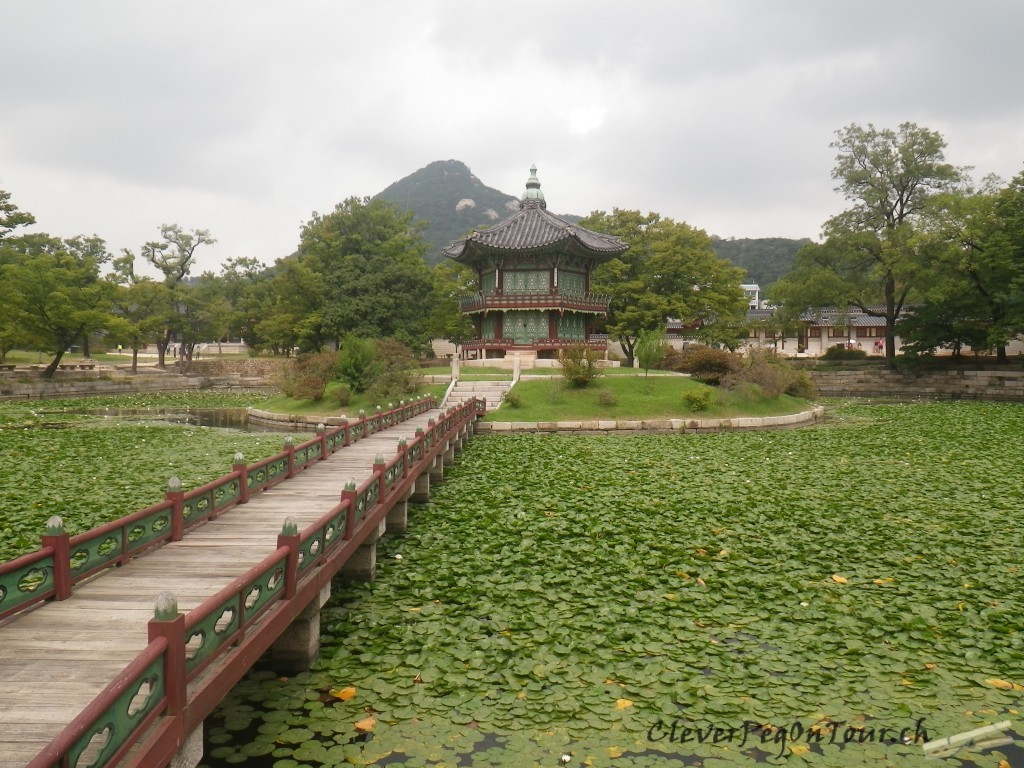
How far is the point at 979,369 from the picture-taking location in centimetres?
4022

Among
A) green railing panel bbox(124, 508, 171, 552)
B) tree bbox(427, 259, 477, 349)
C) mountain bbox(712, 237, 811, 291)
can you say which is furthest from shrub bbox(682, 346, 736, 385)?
mountain bbox(712, 237, 811, 291)

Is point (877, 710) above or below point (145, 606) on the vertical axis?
below

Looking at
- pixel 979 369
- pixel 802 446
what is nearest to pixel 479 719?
pixel 802 446

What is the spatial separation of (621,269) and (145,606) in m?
39.0

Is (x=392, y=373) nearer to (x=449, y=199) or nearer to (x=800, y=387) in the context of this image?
(x=800, y=387)

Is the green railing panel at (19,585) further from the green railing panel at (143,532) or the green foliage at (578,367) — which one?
the green foliage at (578,367)

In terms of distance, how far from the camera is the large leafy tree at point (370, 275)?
137 feet

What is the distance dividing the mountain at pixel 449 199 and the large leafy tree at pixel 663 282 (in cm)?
8590

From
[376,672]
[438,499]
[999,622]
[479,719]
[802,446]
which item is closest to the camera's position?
[479,719]

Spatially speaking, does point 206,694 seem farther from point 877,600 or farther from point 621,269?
point 621,269

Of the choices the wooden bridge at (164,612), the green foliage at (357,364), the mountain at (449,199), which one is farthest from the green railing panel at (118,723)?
the mountain at (449,199)

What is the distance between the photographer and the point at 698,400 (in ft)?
83.8

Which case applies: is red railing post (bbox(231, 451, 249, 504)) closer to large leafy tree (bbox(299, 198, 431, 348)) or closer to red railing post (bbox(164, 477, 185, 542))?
red railing post (bbox(164, 477, 185, 542))

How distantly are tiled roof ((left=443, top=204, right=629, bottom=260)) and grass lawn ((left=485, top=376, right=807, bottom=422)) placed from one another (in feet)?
32.6
